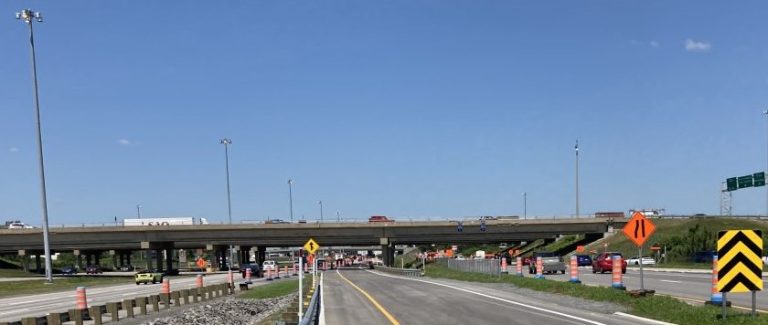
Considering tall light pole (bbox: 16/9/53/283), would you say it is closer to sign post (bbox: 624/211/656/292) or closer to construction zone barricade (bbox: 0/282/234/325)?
construction zone barricade (bbox: 0/282/234/325)

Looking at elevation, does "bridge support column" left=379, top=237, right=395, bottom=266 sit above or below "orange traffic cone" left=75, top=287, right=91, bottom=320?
below

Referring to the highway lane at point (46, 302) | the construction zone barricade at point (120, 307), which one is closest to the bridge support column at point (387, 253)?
the highway lane at point (46, 302)

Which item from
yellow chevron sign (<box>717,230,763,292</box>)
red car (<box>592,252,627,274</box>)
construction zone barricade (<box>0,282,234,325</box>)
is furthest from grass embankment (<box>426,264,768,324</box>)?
red car (<box>592,252,627,274</box>)

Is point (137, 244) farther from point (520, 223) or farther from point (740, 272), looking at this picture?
point (740, 272)

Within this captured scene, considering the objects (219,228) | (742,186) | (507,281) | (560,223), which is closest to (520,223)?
(560,223)

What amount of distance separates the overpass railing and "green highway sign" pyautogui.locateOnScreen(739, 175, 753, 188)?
1408 inches

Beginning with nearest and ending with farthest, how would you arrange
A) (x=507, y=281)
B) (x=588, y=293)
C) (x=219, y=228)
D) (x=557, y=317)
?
(x=557, y=317)
(x=588, y=293)
(x=507, y=281)
(x=219, y=228)

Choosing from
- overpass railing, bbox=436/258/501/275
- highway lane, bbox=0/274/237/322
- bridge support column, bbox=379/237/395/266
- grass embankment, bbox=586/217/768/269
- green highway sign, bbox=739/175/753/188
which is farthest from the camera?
bridge support column, bbox=379/237/395/266

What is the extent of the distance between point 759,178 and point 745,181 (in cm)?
266

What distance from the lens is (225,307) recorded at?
30.2 meters

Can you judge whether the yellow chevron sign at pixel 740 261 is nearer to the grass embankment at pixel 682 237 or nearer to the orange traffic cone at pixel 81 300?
the orange traffic cone at pixel 81 300

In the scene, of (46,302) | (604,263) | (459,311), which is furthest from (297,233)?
(459,311)

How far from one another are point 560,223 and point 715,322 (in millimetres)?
82350

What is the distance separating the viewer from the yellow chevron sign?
48.2 ft
